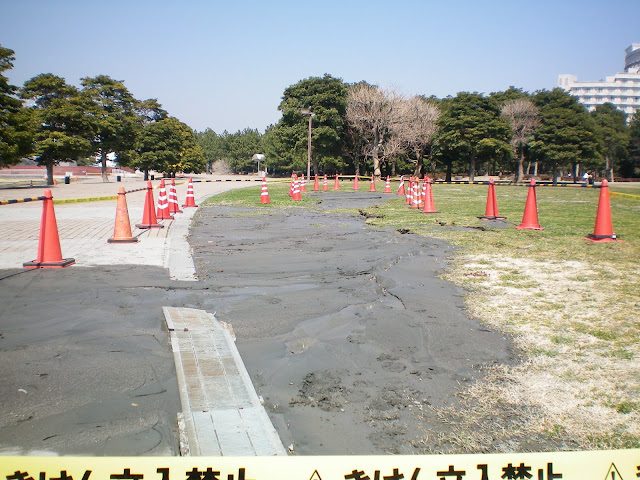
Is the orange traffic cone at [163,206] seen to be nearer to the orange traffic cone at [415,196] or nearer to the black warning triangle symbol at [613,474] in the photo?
the orange traffic cone at [415,196]

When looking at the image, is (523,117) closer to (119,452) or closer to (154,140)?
(154,140)

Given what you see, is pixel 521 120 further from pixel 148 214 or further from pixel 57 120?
pixel 148 214

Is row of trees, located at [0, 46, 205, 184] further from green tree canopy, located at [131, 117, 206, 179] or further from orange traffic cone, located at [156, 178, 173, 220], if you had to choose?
orange traffic cone, located at [156, 178, 173, 220]

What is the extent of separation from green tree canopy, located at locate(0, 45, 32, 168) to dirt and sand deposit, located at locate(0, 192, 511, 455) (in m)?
27.3

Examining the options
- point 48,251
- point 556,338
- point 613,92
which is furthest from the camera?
point 613,92

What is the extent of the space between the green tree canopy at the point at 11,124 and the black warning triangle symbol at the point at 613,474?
33.6m

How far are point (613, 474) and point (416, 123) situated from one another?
5789cm

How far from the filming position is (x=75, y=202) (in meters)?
22.0

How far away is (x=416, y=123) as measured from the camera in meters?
57.4

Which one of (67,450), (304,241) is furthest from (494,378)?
(304,241)

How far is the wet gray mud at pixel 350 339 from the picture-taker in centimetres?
312

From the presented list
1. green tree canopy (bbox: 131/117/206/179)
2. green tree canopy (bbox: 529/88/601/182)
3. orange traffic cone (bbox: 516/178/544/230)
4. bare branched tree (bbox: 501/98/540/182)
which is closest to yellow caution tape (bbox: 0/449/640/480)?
orange traffic cone (bbox: 516/178/544/230)

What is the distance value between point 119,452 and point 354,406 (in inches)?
54.1

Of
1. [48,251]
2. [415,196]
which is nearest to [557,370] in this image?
[48,251]
